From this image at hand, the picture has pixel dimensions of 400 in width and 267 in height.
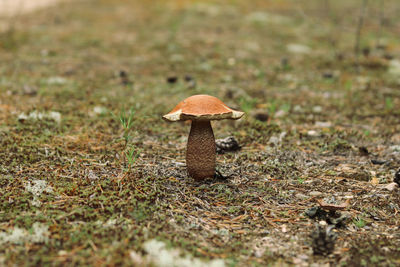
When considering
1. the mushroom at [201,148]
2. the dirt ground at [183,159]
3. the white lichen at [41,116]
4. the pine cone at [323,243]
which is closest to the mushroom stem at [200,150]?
the mushroom at [201,148]

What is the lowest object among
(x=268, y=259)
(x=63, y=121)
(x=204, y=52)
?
(x=268, y=259)

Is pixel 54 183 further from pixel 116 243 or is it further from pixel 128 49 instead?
pixel 128 49

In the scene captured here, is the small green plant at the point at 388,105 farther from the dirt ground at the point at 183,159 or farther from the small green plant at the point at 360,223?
the small green plant at the point at 360,223

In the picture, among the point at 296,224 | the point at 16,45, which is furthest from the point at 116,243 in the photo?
the point at 16,45

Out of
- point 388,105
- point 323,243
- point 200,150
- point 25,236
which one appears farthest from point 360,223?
point 388,105

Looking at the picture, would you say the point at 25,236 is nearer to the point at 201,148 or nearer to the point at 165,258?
the point at 165,258

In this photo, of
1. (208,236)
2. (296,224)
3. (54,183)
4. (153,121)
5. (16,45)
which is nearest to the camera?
(208,236)

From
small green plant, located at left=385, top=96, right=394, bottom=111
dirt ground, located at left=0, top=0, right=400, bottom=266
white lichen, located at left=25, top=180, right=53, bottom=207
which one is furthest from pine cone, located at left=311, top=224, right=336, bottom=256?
small green plant, located at left=385, top=96, right=394, bottom=111
